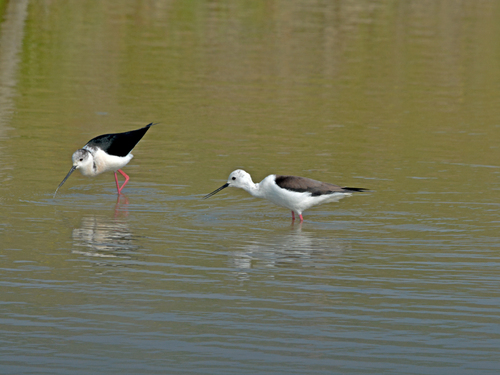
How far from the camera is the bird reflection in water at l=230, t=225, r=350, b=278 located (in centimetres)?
973

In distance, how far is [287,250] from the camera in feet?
34.1

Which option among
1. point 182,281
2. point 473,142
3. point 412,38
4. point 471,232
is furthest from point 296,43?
point 182,281

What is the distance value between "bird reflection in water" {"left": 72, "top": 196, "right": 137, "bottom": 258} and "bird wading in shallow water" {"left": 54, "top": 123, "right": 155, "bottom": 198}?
124cm

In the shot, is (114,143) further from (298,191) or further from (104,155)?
(298,191)

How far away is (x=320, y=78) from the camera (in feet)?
82.3

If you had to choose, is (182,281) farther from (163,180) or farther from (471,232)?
(163,180)

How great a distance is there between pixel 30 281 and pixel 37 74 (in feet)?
54.5

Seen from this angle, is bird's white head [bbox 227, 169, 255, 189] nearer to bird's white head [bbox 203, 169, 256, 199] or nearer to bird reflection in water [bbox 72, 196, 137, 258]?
bird's white head [bbox 203, 169, 256, 199]

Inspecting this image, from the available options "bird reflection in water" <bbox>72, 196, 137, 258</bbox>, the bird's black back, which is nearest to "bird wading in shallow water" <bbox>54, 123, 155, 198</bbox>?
the bird's black back

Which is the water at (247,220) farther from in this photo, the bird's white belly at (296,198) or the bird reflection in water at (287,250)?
the bird's white belly at (296,198)

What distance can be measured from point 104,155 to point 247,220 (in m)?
2.75

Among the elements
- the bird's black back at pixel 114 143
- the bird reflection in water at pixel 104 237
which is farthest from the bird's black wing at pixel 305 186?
the bird's black back at pixel 114 143

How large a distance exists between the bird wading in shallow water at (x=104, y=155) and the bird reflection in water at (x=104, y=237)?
1238 millimetres

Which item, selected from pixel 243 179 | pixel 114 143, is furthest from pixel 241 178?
pixel 114 143
